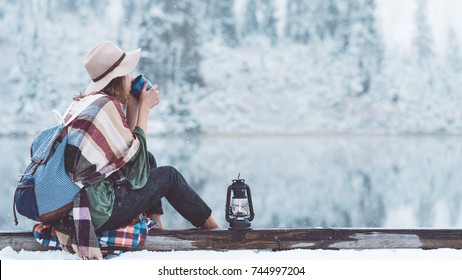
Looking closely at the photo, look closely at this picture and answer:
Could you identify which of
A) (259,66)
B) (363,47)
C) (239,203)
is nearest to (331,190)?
(239,203)

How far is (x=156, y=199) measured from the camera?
8.16 feet

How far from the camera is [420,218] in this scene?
9016mm

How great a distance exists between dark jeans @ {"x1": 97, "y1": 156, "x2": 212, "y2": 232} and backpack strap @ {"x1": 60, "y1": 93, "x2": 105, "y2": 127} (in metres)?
0.30

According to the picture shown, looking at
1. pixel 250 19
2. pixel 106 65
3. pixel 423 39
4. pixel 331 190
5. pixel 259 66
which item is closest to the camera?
pixel 106 65

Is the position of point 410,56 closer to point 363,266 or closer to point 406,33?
point 406,33

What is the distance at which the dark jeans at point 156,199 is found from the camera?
2.40 meters

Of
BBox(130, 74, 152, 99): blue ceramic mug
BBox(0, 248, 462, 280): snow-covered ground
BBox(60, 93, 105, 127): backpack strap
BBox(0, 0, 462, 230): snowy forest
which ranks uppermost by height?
BBox(0, 0, 462, 230): snowy forest

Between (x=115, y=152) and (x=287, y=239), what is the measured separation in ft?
2.64

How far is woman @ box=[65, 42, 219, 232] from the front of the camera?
2.26 metres

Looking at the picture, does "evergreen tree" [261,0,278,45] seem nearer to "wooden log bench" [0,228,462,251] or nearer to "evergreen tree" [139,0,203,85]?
"evergreen tree" [139,0,203,85]

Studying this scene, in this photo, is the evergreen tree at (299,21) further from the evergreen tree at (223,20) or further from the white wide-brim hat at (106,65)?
the white wide-brim hat at (106,65)

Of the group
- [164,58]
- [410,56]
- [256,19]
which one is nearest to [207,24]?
[256,19]

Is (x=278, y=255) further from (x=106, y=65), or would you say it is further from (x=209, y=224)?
(x=106, y=65)

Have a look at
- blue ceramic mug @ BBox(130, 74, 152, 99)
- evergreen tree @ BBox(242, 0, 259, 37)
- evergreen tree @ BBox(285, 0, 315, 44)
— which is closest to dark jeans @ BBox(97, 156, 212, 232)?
blue ceramic mug @ BBox(130, 74, 152, 99)
